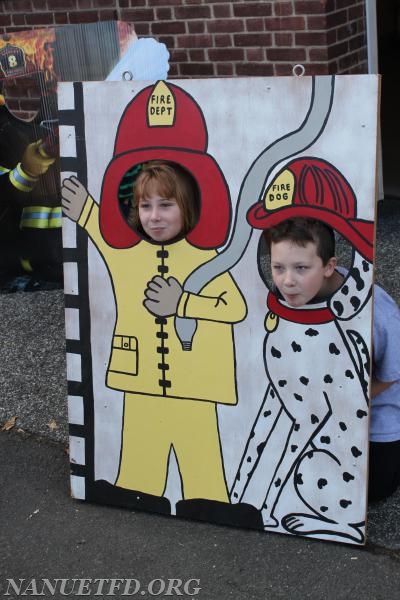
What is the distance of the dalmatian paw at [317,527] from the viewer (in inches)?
130

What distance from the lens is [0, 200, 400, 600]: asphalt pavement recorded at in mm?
3203

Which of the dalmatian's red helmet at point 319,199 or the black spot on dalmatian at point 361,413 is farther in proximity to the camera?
the black spot on dalmatian at point 361,413

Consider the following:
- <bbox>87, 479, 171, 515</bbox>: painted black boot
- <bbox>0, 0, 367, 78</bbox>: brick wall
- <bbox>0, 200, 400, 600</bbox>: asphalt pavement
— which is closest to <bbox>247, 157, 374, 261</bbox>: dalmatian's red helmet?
<bbox>0, 200, 400, 600</bbox>: asphalt pavement

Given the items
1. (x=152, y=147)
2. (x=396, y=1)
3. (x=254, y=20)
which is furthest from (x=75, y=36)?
(x=396, y=1)

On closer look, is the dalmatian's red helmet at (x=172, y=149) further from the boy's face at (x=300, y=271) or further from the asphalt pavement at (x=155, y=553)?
the asphalt pavement at (x=155, y=553)

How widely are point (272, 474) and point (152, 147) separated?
1269mm

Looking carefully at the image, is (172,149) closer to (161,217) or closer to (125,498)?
(161,217)

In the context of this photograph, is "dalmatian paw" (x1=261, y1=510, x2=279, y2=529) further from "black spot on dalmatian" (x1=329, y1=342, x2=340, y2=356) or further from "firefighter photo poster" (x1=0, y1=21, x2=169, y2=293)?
"firefighter photo poster" (x1=0, y1=21, x2=169, y2=293)

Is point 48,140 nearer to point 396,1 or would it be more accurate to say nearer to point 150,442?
point 150,442

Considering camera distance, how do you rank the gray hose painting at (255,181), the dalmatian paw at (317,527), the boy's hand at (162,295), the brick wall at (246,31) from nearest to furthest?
the gray hose painting at (255,181)
the dalmatian paw at (317,527)
the boy's hand at (162,295)
the brick wall at (246,31)

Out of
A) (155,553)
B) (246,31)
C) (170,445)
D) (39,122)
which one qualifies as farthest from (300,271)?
(246,31)

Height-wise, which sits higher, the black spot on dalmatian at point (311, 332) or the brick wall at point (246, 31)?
the brick wall at point (246, 31)

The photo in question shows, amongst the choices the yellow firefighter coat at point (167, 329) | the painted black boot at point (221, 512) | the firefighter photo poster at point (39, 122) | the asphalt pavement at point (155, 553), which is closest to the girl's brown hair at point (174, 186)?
the yellow firefighter coat at point (167, 329)

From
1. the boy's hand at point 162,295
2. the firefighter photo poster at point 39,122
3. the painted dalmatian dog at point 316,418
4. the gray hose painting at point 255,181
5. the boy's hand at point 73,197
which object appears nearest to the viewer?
the gray hose painting at point 255,181
